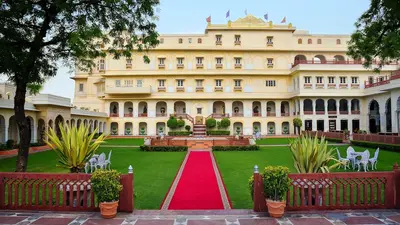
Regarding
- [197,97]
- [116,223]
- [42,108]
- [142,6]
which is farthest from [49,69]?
[197,97]

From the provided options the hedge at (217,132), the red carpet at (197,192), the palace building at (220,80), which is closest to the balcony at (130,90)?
the palace building at (220,80)

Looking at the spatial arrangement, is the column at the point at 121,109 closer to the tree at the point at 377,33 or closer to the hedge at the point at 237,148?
the hedge at the point at 237,148

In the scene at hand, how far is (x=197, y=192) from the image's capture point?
313 inches

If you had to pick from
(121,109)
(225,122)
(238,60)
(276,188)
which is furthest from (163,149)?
(238,60)

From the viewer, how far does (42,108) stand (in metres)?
22.7

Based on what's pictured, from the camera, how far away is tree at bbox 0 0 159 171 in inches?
354

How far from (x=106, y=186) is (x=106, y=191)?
0.10 m

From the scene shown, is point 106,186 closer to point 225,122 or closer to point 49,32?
point 49,32

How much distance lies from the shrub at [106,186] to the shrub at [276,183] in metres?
2.93

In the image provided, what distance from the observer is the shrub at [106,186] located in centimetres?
551

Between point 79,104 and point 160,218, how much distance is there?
122ft

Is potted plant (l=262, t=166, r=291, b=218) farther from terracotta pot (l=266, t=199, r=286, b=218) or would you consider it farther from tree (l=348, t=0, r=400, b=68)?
tree (l=348, t=0, r=400, b=68)

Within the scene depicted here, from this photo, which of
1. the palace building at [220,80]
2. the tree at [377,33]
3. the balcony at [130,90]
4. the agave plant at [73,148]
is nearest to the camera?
the agave plant at [73,148]

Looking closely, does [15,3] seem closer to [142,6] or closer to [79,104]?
[142,6]
